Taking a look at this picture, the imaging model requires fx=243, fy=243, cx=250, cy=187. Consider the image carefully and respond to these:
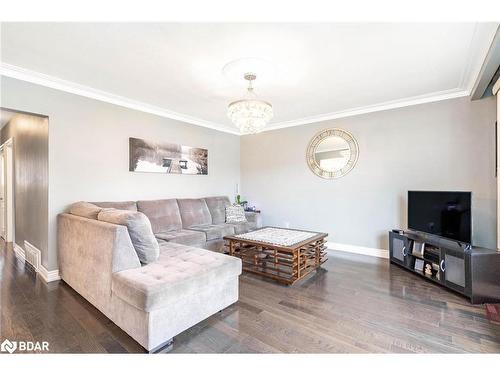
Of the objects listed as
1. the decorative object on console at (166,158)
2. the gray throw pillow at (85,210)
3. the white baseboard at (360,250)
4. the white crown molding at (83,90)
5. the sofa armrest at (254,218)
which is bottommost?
the white baseboard at (360,250)

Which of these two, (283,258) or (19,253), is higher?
(283,258)

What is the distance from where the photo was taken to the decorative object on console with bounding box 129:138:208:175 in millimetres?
3713

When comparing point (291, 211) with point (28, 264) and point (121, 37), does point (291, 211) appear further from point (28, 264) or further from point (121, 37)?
point (28, 264)

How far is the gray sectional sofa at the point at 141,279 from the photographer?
1646mm

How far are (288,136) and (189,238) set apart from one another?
9.24ft

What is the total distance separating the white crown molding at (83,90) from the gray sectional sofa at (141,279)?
1541 millimetres

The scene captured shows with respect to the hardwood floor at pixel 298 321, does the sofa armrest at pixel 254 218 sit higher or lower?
higher

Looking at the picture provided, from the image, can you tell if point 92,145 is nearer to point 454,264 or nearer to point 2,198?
point 2,198

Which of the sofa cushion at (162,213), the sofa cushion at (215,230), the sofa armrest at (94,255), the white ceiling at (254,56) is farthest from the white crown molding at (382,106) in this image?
the sofa armrest at (94,255)

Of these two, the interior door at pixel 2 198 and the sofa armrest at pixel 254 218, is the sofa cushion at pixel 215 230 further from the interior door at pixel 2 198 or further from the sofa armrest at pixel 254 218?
the interior door at pixel 2 198

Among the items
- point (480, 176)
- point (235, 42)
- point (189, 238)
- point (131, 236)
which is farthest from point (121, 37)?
point (480, 176)

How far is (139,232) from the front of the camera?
2053 mm

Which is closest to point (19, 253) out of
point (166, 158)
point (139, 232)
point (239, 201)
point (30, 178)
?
point (30, 178)

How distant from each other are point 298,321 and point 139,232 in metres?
1.53
